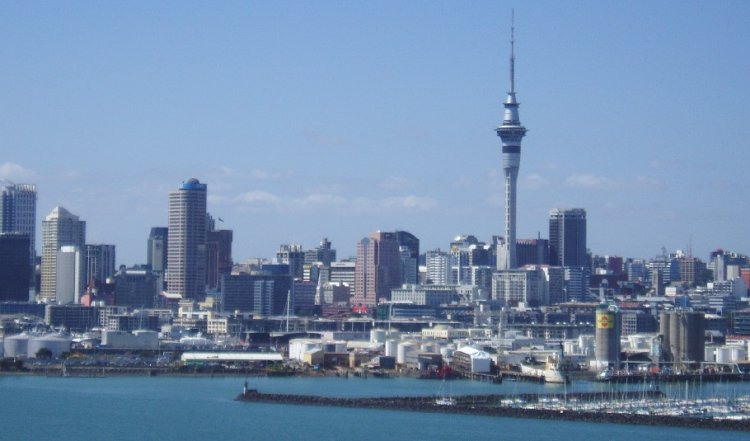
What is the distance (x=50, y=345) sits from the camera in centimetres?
5872

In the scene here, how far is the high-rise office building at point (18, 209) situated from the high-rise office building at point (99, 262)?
4158mm

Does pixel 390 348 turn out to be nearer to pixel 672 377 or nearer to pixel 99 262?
pixel 672 377

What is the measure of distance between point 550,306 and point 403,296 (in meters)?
7.10

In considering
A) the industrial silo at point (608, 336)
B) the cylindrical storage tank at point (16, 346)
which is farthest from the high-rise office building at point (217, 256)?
the industrial silo at point (608, 336)

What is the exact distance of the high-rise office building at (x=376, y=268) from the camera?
96.8 meters

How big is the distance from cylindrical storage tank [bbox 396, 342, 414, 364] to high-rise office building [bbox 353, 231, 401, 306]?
1467 inches

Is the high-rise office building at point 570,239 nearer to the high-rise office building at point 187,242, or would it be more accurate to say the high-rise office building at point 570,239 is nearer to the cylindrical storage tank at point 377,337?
the high-rise office building at point 187,242

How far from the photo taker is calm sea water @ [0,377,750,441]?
33.6 m

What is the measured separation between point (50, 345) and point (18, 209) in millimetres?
44752

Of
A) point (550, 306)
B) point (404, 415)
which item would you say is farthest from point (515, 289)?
point (404, 415)

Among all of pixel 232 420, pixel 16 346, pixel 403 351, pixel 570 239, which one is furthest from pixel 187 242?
pixel 232 420

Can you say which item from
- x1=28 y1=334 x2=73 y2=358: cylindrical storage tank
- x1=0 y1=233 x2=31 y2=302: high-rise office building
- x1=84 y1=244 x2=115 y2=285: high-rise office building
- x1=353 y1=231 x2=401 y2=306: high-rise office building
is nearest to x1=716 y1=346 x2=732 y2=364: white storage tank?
x1=28 y1=334 x2=73 y2=358: cylindrical storage tank

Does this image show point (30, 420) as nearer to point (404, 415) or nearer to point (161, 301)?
point (404, 415)

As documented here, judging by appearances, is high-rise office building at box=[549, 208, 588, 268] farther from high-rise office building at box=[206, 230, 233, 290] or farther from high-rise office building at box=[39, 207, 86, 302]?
high-rise office building at box=[39, 207, 86, 302]
